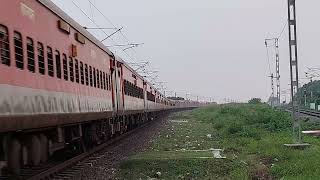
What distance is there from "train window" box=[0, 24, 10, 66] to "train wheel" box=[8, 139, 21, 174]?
158cm

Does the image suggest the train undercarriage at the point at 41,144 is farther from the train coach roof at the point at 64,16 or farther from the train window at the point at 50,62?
the train coach roof at the point at 64,16

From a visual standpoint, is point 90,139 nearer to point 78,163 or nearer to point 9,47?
point 78,163

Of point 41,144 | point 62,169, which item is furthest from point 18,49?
point 62,169

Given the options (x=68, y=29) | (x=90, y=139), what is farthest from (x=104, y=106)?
(x=68, y=29)

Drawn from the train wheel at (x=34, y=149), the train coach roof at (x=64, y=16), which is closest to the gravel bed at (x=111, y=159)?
the train wheel at (x=34, y=149)

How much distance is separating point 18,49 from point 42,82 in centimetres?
136

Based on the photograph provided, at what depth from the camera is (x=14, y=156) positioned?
9805 mm

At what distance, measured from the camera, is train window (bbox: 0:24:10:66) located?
8.74 m

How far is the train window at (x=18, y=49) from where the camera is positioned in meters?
9.41

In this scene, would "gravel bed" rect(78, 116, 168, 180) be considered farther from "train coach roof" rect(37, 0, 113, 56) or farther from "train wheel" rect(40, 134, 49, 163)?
"train coach roof" rect(37, 0, 113, 56)

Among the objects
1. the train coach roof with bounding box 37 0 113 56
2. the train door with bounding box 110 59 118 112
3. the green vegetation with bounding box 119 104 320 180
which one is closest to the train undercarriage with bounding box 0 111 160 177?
the green vegetation with bounding box 119 104 320 180

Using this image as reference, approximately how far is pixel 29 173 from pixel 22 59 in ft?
14.0

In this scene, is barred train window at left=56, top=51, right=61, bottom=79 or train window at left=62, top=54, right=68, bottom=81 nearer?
barred train window at left=56, top=51, right=61, bottom=79

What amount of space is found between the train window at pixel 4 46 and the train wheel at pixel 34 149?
2429 millimetres
